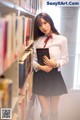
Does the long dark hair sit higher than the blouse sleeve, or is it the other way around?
the long dark hair

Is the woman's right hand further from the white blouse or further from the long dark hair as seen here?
the long dark hair

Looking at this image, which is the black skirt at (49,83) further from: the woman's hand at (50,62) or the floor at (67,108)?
the floor at (67,108)

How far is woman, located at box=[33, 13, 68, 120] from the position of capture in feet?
8.08

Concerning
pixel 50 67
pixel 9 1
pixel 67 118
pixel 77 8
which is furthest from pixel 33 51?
pixel 77 8

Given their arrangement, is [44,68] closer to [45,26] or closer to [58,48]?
[58,48]

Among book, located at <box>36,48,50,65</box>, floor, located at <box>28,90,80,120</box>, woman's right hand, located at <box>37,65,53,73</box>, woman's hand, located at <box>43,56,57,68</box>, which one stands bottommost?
floor, located at <box>28,90,80,120</box>

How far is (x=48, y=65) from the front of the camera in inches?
97.6

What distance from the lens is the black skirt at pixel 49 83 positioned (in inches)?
99.0

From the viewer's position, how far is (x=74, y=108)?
3.22 m

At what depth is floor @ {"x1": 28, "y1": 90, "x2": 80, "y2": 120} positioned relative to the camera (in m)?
2.95

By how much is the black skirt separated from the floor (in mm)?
459

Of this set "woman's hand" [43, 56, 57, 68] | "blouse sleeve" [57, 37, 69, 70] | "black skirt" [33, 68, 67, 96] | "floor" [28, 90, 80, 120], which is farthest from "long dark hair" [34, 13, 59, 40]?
"floor" [28, 90, 80, 120]

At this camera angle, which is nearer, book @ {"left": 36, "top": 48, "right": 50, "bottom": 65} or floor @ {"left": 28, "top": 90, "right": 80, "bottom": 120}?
book @ {"left": 36, "top": 48, "right": 50, "bottom": 65}

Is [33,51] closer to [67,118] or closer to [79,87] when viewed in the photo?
[67,118]
